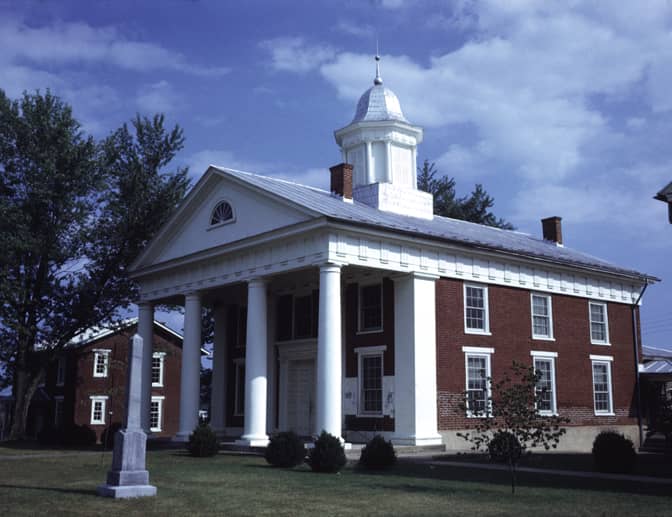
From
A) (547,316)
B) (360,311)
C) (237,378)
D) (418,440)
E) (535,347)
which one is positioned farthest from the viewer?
(237,378)

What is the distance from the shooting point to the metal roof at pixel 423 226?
26109mm

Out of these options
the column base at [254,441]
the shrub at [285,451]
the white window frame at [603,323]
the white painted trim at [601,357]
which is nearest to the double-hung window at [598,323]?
the white window frame at [603,323]

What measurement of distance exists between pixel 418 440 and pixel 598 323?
1239 centimetres

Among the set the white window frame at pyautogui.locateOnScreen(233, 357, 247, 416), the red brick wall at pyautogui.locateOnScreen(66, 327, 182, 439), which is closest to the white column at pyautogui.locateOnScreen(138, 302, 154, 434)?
the white window frame at pyautogui.locateOnScreen(233, 357, 247, 416)

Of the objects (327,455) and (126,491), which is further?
(327,455)

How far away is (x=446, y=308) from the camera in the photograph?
2756 centimetres

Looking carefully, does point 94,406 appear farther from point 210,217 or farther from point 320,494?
point 320,494

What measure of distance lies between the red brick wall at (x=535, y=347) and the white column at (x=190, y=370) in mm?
9666

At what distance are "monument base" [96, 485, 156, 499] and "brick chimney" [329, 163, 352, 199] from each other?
1772cm

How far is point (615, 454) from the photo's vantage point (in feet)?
65.9

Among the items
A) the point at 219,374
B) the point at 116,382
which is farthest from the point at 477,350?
the point at 116,382

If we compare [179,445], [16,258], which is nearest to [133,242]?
[16,258]

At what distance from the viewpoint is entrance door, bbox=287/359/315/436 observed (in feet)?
102

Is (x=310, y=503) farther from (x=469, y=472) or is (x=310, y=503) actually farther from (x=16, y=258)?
(x=16, y=258)
